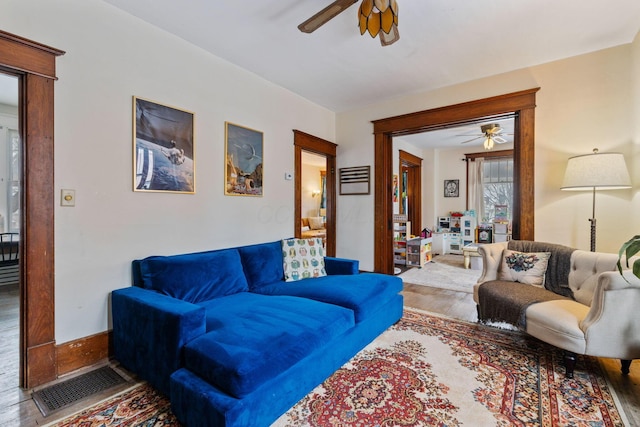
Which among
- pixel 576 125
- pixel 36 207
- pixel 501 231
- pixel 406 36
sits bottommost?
pixel 501 231

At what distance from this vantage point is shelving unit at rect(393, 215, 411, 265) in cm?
585

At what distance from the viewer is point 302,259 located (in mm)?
3215

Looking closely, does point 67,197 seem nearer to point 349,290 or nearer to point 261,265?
point 261,265

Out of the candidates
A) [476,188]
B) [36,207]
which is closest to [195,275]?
[36,207]

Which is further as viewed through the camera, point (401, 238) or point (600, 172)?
point (401, 238)

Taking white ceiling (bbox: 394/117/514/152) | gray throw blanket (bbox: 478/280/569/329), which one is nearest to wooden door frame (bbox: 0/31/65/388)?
gray throw blanket (bbox: 478/280/569/329)

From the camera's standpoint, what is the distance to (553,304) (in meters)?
2.27

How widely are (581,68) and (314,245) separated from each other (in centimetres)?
335

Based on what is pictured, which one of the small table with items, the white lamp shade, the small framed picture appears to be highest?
the small framed picture

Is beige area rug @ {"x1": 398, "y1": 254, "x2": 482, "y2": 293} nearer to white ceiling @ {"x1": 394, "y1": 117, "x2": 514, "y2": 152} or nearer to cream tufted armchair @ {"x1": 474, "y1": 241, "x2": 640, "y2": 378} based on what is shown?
cream tufted armchair @ {"x1": 474, "y1": 241, "x2": 640, "y2": 378}

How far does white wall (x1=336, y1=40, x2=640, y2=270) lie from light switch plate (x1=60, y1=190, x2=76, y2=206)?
160 inches

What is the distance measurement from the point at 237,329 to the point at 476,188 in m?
7.33

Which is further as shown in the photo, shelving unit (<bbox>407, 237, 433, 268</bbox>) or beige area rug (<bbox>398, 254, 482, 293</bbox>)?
shelving unit (<bbox>407, 237, 433, 268</bbox>)

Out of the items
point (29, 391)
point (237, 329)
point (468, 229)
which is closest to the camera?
point (237, 329)
